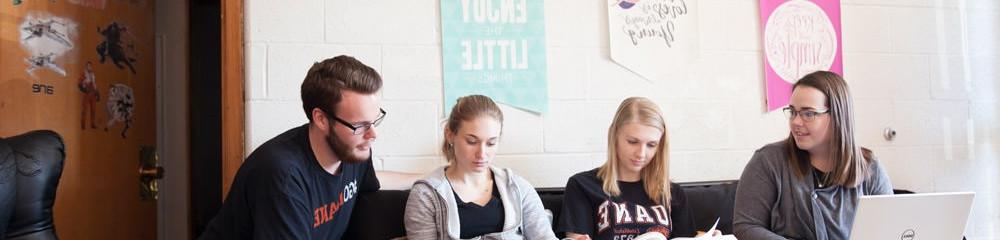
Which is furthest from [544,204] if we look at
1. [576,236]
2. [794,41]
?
[794,41]

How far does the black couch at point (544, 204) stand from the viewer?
187 cm

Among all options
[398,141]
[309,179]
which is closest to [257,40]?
[398,141]

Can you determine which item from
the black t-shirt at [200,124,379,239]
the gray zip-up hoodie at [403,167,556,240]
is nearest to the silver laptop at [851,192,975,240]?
the gray zip-up hoodie at [403,167,556,240]

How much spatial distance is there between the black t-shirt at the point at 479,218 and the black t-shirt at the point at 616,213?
0.68 feet

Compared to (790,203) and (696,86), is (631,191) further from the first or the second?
(696,86)

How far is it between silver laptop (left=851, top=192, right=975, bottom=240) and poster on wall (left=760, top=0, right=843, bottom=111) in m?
0.92

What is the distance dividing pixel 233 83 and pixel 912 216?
198 cm

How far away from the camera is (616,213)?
191cm

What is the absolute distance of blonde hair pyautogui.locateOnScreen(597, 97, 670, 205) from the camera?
1.94m

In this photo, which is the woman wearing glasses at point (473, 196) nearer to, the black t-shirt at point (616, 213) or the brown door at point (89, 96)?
the black t-shirt at point (616, 213)

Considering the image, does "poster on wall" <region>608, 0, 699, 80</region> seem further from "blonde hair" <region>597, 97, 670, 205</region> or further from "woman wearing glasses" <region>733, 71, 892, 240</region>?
"woman wearing glasses" <region>733, 71, 892, 240</region>

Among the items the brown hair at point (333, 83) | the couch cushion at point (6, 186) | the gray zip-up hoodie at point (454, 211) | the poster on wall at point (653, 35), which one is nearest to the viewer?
the couch cushion at point (6, 186)

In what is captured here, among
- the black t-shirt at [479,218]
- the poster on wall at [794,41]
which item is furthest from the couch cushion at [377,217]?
the poster on wall at [794,41]

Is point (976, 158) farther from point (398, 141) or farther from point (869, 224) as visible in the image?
point (398, 141)
